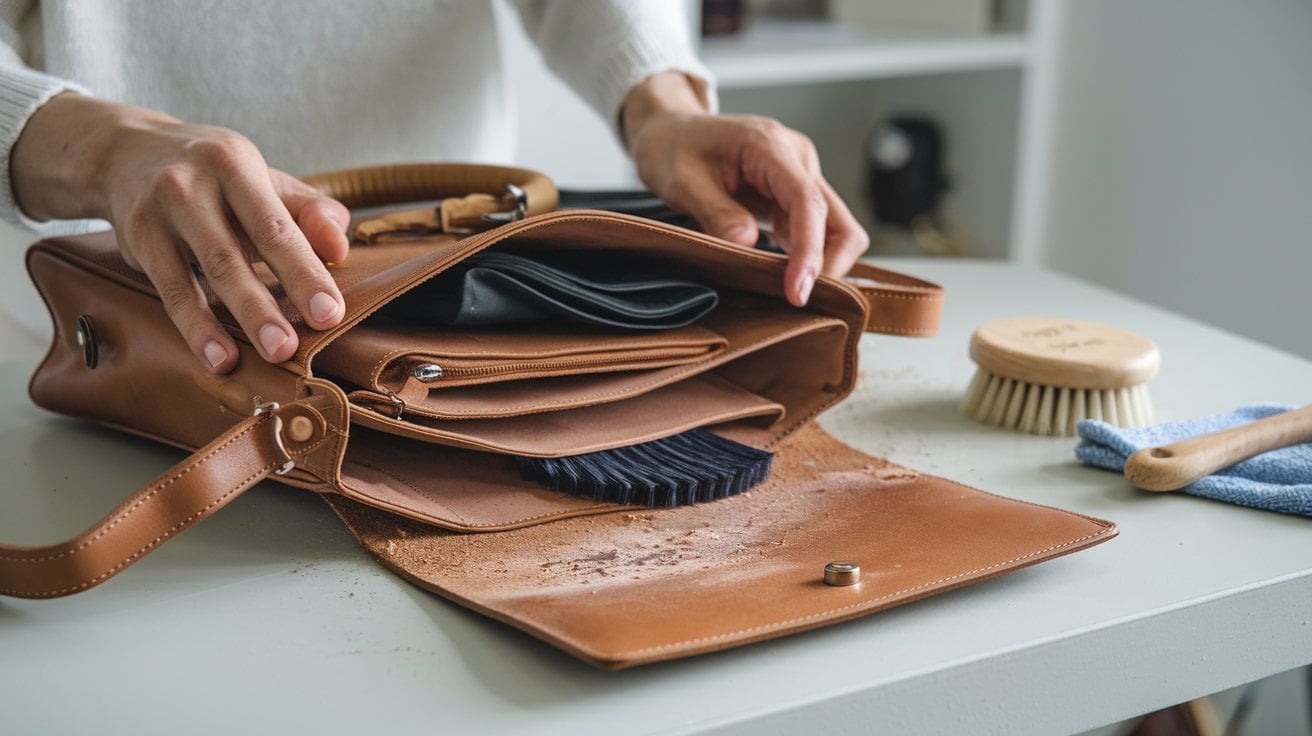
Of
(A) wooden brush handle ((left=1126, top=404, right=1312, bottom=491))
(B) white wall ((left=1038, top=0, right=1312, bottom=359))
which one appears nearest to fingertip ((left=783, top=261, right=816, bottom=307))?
(A) wooden brush handle ((left=1126, top=404, right=1312, bottom=491))

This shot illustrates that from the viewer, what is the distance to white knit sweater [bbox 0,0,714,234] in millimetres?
1047

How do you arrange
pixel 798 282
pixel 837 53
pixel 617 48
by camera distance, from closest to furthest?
pixel 798 282 → pixel 617 48 → pixel 837 53

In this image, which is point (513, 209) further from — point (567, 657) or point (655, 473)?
point (567, 657)

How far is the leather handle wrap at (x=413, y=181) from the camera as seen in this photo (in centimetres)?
90

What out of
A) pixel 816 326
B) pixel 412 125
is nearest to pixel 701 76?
pixel 412 125

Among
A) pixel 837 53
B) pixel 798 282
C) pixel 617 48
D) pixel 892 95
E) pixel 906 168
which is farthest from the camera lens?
pixel 892 95

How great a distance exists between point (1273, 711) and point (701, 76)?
1.07 m

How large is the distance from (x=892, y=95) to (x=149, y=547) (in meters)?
2.24

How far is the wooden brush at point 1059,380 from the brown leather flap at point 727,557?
0.13m

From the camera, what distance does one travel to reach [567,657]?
526 millimetres

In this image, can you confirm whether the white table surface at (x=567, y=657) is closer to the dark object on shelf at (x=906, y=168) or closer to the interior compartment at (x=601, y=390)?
the interior compartment at (x=601, y=390)

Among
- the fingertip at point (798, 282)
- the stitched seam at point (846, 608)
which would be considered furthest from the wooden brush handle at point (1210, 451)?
the fingertip at point (798, 282)

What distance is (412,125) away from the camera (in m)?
1.21

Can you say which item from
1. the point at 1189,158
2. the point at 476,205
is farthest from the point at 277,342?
the point at 1189,158
